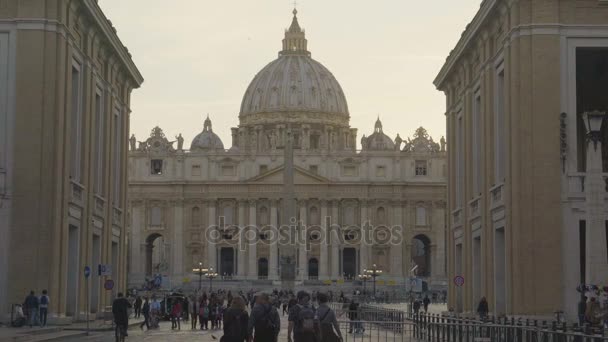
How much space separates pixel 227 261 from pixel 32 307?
4720 inches

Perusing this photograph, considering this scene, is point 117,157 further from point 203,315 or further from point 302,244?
point 302,244

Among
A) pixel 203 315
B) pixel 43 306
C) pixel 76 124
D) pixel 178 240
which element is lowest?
pixel 203 315

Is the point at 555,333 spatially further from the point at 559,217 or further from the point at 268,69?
the point at 268,69

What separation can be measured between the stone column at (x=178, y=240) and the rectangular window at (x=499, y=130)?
350 feet

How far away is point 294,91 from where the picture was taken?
189 metres

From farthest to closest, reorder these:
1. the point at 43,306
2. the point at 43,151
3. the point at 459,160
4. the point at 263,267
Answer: the point at 263,267 → the point at 459,160 → the point at 43,151 → the point at 43,306

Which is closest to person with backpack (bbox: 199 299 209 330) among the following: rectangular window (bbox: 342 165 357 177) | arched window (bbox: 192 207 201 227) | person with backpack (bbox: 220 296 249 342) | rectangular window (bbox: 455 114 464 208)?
rectangular window (bbox: 455 114 464 208)

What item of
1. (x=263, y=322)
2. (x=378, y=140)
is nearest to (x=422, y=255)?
(x=378, y=140)

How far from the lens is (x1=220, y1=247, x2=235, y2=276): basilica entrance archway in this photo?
519 feet

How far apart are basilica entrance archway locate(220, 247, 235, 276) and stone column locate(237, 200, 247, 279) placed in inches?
205

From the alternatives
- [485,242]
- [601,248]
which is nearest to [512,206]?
[485,242]

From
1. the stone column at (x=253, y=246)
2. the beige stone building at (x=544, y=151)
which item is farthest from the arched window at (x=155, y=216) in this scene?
the beige stone building at (x=544, y=151)

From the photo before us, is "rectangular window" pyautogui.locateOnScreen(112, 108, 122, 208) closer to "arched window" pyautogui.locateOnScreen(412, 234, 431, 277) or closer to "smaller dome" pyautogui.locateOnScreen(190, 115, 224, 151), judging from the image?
"arched window" pyautogui.locateOnScreen(412, 234, 431, 277)

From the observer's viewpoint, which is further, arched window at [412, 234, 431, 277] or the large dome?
the large dome
